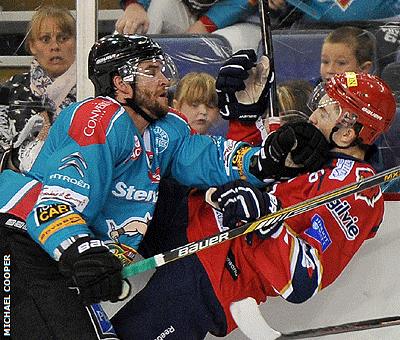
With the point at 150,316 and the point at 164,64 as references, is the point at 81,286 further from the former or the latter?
the point at 164,64

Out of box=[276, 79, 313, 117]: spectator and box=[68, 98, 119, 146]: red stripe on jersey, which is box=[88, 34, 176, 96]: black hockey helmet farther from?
box=[276, 79, 313, 117]: spectator

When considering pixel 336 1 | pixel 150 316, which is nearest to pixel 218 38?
pixel 336 1

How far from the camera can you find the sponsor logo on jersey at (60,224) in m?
2.13

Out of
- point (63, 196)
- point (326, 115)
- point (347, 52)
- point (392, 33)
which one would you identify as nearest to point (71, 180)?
point (63, 196)

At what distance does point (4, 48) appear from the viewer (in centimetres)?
297

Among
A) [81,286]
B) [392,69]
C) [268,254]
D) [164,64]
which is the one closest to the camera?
[81,286]

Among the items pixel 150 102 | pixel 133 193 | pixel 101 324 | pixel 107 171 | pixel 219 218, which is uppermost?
pixel 150 102

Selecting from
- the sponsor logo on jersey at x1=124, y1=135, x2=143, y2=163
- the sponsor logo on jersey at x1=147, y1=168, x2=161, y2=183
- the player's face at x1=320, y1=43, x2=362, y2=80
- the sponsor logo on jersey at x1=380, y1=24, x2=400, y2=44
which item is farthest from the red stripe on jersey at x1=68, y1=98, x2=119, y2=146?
the sponsor logo on jersey at x1=380, y1=24, x2=400, y2=44

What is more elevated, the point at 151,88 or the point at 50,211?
the point at 151,88

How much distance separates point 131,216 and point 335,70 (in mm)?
757

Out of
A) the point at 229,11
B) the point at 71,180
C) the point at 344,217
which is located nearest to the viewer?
the point at 71,180

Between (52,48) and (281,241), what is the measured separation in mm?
1135

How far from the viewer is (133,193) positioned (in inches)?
94.8

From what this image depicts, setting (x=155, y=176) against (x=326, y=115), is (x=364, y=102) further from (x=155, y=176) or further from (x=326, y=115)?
(x=155, y=176)
